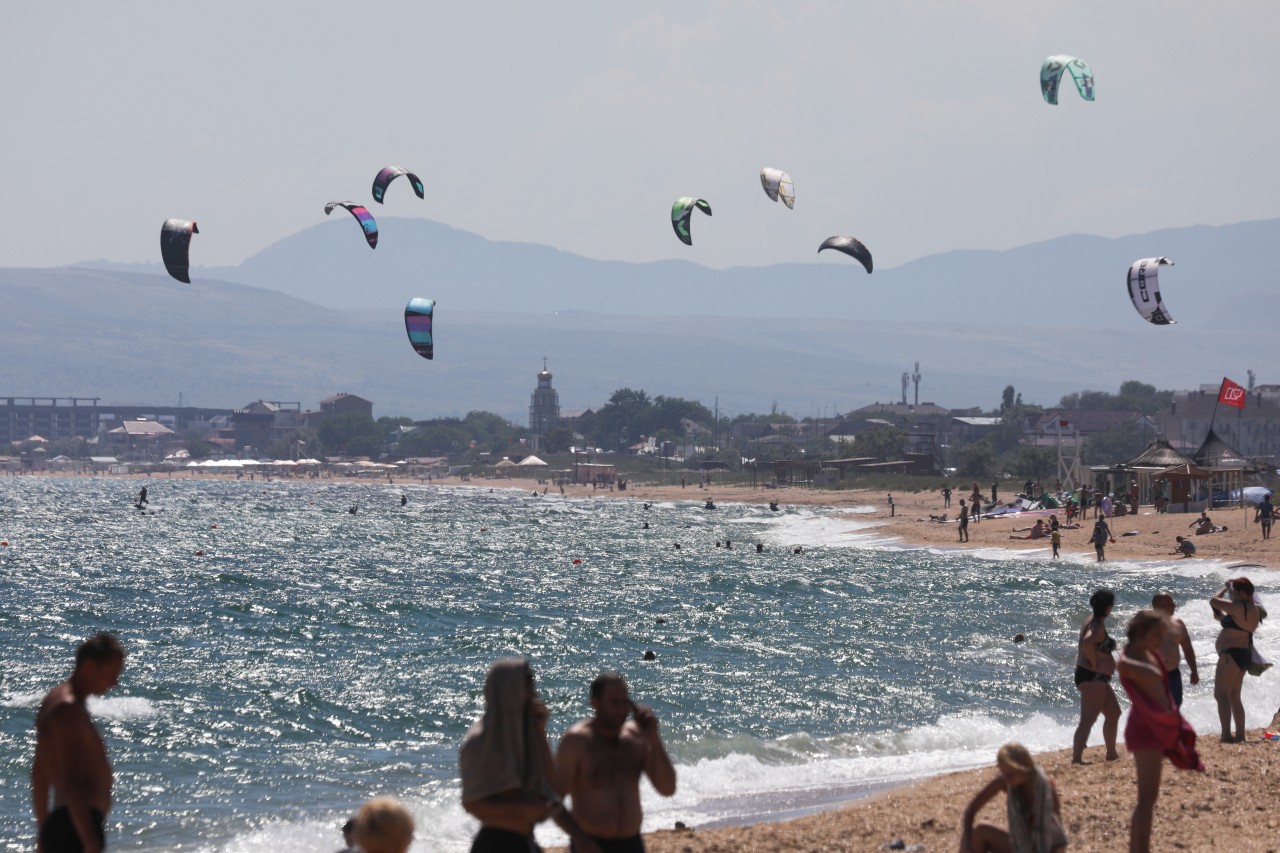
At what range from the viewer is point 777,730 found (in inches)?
645

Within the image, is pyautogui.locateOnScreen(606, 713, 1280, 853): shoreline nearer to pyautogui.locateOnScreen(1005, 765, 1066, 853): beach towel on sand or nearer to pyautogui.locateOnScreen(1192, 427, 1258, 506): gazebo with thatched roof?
pyautogui.locateOnScreen(1005, 765, 1066, 853): beach towel on sand

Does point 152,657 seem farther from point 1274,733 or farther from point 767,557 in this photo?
point 767,557

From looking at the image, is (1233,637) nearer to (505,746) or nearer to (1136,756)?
(1136,756)

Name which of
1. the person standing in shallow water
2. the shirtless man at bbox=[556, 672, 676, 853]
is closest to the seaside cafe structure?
the person standing in shallow water

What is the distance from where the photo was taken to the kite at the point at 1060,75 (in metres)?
33.1

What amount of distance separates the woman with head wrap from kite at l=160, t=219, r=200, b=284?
79.8 ft

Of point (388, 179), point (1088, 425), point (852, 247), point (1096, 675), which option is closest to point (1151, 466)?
point (852, 247)

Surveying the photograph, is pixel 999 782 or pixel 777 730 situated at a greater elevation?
pixel 999 782

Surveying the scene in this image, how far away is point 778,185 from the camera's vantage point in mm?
37969

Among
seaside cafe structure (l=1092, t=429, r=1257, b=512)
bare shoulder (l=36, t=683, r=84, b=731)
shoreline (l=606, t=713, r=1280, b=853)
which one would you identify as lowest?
shoreline (l=606, t=713, r=1280, b=853)

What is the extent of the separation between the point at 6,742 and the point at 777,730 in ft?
26.9

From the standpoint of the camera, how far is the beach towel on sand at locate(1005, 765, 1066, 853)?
280 inches

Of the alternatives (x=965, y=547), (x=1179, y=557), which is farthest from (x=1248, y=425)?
(x=1179, y=557)

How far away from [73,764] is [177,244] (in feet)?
82.0
